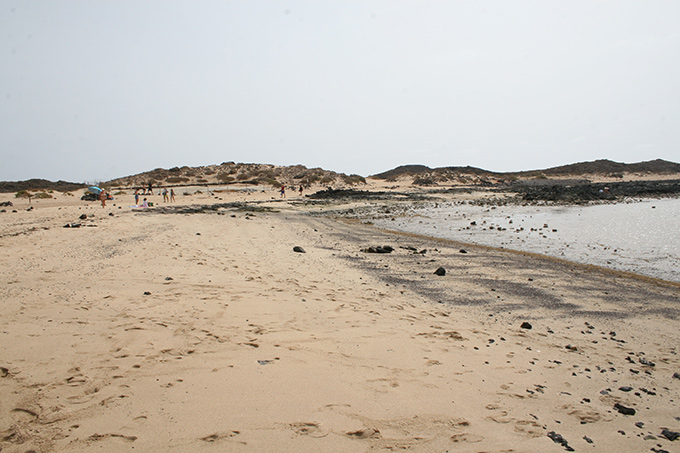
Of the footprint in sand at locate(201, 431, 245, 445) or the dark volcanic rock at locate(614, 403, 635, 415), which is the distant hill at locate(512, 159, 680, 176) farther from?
the footprint in sand at locate(201, 431, 245, 445)

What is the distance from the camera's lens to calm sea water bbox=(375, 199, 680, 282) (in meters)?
10.9

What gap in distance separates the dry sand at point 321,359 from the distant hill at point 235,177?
49.3 m

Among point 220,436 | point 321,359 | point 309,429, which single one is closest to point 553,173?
point 321,359

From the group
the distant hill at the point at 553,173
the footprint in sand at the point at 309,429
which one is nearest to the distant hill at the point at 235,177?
the distant hill at the point at 553,173

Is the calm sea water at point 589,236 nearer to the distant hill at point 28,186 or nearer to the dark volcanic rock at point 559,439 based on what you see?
the dark volcanic rock at point 559,439

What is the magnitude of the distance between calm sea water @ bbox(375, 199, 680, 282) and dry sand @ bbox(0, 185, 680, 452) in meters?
2.81

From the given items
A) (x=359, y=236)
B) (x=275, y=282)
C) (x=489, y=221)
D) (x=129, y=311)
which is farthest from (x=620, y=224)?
(x=129, y=311)

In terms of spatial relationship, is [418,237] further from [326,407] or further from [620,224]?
[326,407]

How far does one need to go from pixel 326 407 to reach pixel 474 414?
49.0 inches

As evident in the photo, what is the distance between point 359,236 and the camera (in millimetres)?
14922

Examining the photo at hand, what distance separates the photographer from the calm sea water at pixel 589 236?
35.9 ft

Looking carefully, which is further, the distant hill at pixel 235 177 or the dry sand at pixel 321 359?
the distant hill at pixel 235 177

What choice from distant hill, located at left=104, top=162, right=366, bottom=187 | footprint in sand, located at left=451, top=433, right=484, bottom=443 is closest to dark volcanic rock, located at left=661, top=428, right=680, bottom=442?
footprint in sand, located at left=451, top=433, right=484, bottom=443

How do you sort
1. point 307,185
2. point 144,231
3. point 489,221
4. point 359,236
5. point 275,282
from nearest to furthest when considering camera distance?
point 275,282 < point 144,231 < point 359,236 < point 489,221 < point 307,185
